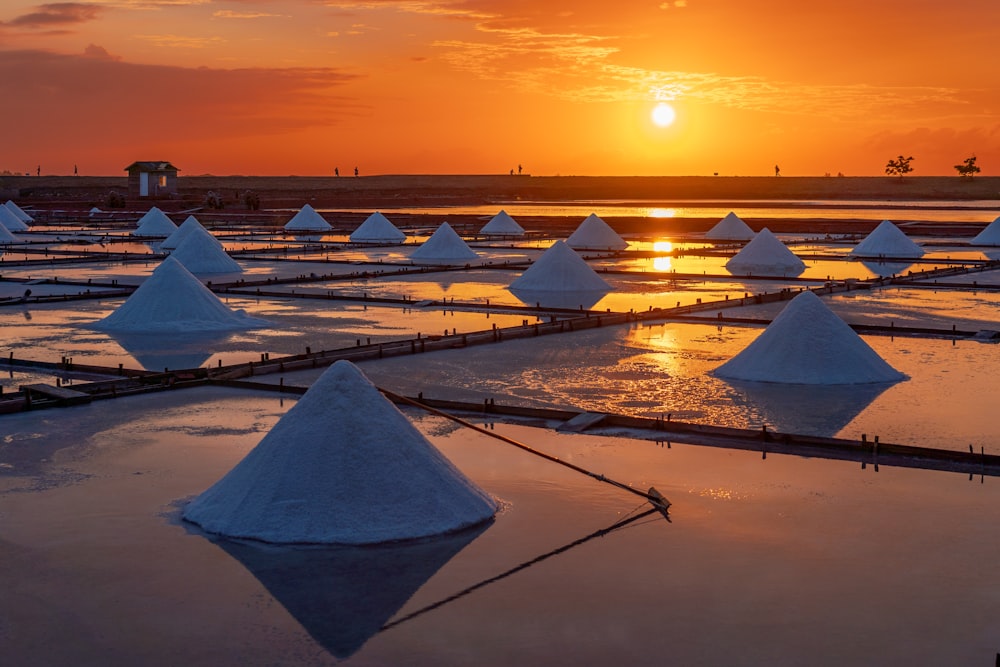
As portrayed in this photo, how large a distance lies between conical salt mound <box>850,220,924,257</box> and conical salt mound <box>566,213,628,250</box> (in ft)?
20.6

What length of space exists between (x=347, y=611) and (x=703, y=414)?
4926 millimetres

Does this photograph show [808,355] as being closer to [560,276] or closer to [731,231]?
[560,276]

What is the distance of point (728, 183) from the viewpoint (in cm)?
12788

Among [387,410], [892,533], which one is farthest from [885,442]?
[387,410]

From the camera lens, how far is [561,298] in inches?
774

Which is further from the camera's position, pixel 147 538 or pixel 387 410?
pixel 387 410

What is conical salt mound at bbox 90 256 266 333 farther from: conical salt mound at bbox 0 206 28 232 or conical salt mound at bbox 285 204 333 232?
conical salt mound at bbox 0 206 28 232

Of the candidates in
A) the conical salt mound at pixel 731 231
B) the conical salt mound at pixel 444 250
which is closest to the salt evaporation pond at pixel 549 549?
the conical salt mound at pixel 444 250

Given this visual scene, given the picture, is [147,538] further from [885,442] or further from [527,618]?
[885,442]

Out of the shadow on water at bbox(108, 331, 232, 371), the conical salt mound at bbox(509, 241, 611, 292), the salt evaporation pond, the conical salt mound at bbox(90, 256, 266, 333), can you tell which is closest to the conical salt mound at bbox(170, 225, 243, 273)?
the conical salt mound at bbox(509, 241, 611, 292)

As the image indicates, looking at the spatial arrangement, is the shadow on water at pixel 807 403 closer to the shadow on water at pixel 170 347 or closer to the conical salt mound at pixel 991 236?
the shadow on water at pixel 170 347

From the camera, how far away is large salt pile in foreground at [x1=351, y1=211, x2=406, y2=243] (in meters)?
36.0

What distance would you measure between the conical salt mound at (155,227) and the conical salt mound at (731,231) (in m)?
16.7

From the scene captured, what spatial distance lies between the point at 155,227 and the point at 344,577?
35318 millimetres
